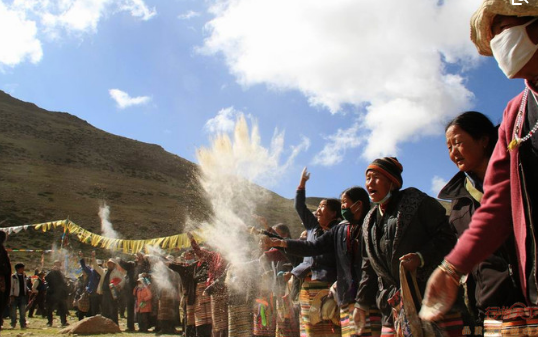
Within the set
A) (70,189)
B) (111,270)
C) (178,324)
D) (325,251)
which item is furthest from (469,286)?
(70,189)

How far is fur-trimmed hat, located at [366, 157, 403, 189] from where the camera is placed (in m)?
3.90

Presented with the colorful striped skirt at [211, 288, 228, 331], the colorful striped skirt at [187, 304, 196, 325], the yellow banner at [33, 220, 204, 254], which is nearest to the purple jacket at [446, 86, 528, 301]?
the colorful striped skirt at [211, 288, 228, 331]

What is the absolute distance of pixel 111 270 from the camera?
17.0 meters

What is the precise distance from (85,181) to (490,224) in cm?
8795

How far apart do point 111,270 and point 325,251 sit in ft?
45.3

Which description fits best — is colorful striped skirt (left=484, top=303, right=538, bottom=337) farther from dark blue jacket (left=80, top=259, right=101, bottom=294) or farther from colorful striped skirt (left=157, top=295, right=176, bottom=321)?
dark blue jacket (left=80, top=259, right=101, bottom=294)

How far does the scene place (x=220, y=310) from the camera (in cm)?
990

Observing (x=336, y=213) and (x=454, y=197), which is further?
(x=336, y=213)

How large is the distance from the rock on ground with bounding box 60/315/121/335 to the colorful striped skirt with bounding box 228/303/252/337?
6.04 m

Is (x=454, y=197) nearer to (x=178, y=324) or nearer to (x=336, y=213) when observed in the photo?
(x=336, y=213)

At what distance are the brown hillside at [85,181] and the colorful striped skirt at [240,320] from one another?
1655 inches

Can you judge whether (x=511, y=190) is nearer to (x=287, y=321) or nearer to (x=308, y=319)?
(x=308, y=319)

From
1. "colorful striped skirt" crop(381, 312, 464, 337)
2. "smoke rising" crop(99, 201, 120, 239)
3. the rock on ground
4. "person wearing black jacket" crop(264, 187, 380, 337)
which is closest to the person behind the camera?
"colorful striped skirt" crop(381, 312, 464, 337)

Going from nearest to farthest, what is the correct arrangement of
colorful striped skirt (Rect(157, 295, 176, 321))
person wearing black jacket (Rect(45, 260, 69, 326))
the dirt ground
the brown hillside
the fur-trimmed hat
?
1. the fur-trimmed hat
2. the dirt ground
3. colorful striped skirt (Rect(157, 295, 176, 321))
4. person wearing black jacket (Rect(45, 260, 69, 326))
5. the brown hillside
